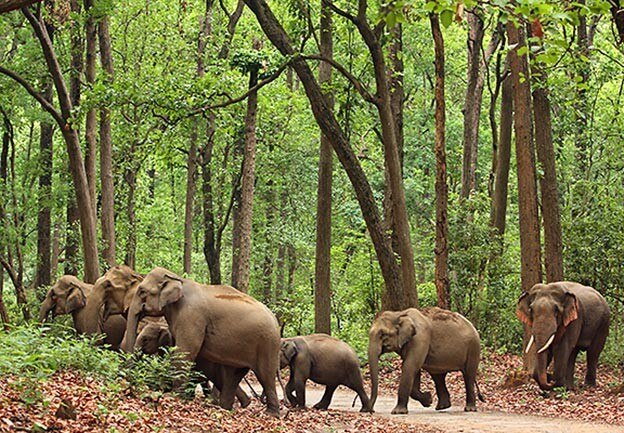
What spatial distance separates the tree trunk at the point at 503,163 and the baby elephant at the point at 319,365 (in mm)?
13471

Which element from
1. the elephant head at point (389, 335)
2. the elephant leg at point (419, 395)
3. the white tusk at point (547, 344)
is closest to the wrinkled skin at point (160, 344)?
the elephant head at point (389, 335)

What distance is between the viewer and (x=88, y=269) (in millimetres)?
21219

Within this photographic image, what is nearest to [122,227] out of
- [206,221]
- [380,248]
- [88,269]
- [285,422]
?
[206,221]

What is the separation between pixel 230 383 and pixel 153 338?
152cm

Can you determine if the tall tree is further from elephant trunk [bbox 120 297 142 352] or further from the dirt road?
elephant trunk [bbox 120 297 142 352]

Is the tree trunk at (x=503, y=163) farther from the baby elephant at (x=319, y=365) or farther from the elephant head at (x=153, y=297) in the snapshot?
the elephant head at (x=153, y=297)

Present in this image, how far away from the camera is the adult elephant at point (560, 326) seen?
16703 millimetres

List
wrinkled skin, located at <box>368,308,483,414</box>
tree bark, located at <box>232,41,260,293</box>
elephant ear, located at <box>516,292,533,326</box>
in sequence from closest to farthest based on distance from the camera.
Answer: wrinkled skin, located at <box>368,308,483,414</box>
elephant ear, located at <box>516,292,533,326</box>
tree bark, located at <box>232,41,260,293</box>

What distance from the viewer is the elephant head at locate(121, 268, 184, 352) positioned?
13.1m

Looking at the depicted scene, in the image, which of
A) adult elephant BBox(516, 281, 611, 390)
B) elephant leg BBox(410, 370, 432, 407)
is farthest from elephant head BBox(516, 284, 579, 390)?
elephant leg BBox(410, 370, 432, 407)

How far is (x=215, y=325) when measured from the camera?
13219 millimetres

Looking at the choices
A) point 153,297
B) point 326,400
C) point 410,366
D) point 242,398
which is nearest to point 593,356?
point 410,366

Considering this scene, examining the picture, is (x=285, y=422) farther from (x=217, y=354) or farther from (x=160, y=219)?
(x=160, y=219)

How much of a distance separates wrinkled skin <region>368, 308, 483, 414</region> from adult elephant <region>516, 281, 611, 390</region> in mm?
1115
